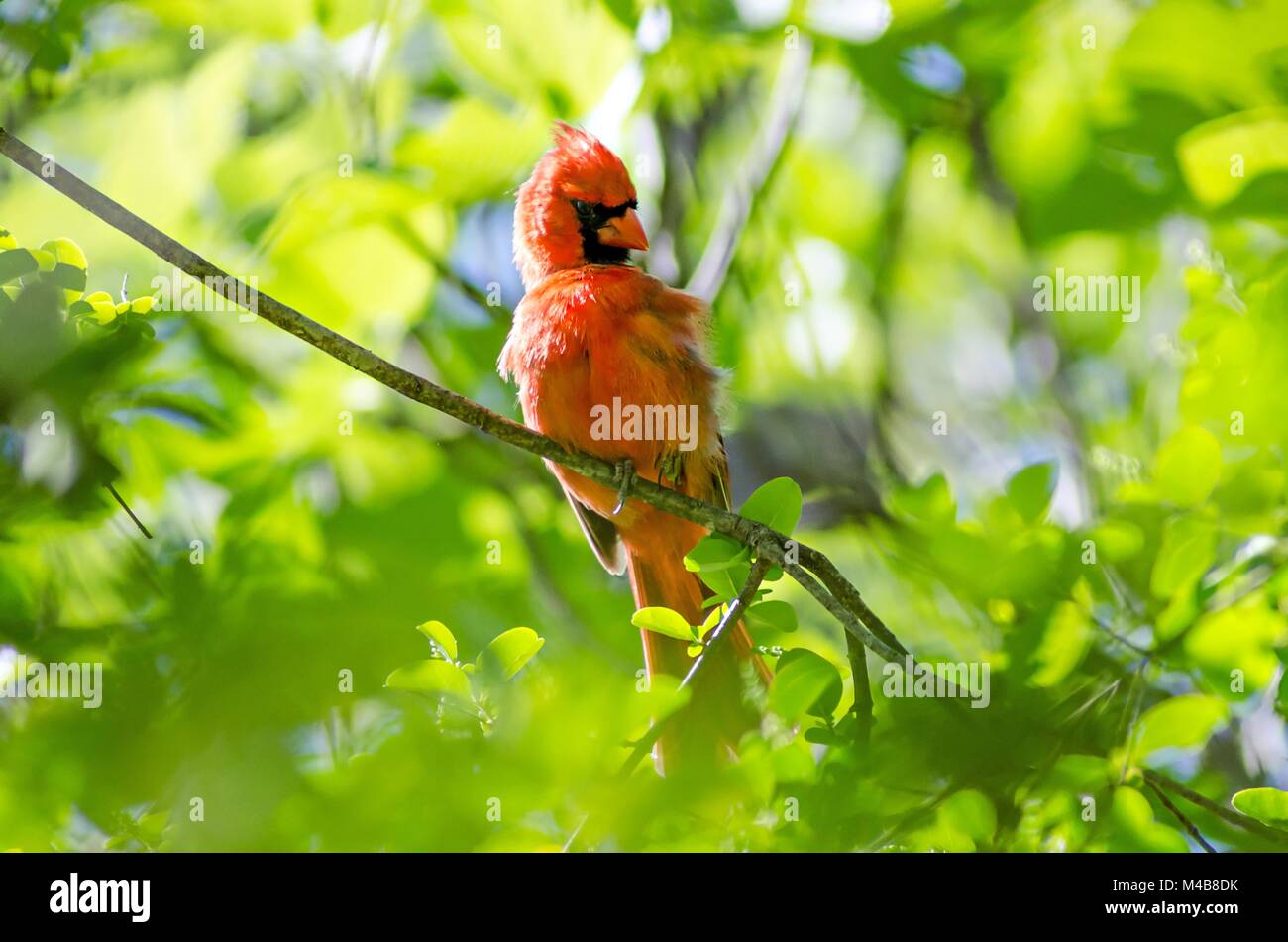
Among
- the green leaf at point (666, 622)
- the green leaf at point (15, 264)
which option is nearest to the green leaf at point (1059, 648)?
the green leaf at point (666, 622)

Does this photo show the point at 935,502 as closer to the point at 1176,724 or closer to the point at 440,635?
the point at 1176,724

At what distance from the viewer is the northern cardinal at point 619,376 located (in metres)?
2.54

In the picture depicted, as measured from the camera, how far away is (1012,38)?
126 inches

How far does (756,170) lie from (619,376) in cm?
127

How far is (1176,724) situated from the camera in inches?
72.2

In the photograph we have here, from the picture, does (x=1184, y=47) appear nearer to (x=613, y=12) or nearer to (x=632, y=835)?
(x=613, y=12)

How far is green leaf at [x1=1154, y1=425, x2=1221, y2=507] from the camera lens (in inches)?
75.7

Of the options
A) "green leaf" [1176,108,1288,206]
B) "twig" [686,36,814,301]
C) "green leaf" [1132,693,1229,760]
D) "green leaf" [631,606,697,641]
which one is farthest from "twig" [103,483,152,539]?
"green leaf" [1176,108,1288,206]

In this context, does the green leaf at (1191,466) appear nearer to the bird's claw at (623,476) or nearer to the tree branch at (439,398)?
the tree branch at (439,398)

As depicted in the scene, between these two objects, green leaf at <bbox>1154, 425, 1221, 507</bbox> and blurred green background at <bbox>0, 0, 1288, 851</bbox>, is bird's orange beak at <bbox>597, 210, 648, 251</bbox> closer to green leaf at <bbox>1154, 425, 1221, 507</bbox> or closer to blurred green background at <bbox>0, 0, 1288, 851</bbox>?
blurred green background at <bbox>0, 0, 1288, 851</bbox>

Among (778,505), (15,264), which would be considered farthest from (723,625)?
(15,264)

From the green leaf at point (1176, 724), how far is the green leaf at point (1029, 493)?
1.21 feet

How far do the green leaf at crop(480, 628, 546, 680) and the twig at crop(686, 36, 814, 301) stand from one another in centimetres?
179
